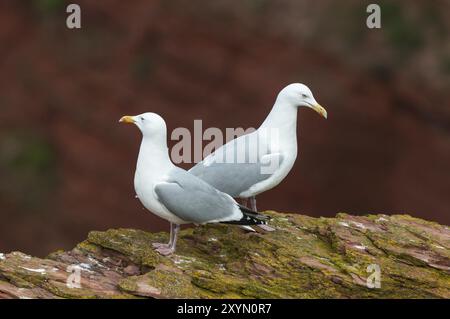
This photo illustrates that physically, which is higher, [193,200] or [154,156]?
[154,156]

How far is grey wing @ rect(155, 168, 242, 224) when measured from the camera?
829 cm

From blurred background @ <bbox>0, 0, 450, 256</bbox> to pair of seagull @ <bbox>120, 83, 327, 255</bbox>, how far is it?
10.1 metres

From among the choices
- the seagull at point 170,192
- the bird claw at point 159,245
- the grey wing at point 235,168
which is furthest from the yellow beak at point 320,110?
the bird claw at point 159,245

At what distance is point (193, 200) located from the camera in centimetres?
834

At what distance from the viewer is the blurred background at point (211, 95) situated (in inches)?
751

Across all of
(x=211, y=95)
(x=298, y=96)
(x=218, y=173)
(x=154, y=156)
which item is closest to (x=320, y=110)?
(x=298, y=96)

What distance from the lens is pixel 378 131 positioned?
63.5 ft

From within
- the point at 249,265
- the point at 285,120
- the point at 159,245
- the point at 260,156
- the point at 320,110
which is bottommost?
the point at 249,265

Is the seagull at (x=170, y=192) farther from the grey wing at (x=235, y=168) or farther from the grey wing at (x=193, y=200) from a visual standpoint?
the grey wing at (x=235, y=168)

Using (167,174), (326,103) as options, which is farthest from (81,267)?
(326,103)

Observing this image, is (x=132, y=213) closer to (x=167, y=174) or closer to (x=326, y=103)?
(x=326, y=103)

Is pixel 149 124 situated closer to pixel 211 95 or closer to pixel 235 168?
pixel 235 168

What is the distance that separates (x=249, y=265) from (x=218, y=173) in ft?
2.93

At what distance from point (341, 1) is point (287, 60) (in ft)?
4.81
